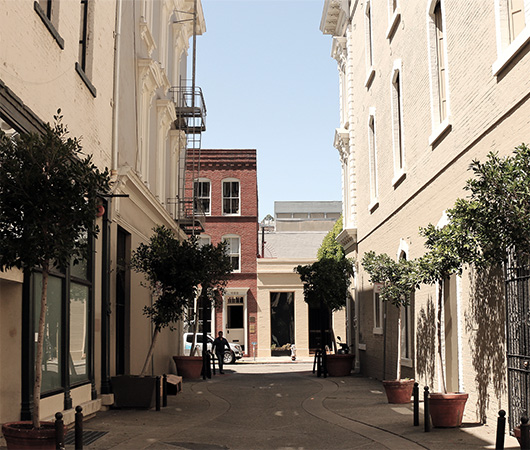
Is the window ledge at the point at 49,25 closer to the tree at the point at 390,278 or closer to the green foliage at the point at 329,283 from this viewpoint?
the tree at the point at 390,278

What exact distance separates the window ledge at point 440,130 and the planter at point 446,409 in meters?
5.15

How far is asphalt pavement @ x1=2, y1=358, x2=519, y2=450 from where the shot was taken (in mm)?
10516

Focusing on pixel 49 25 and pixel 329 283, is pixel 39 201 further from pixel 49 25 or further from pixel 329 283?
pixel 329 283

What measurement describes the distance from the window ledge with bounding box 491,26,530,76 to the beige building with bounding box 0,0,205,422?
6.78m

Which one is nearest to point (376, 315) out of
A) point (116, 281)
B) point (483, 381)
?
point (116, 281)

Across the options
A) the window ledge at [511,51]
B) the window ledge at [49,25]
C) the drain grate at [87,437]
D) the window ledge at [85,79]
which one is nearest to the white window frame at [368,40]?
the window ledge at [85,79]

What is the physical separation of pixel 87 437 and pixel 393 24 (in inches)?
514

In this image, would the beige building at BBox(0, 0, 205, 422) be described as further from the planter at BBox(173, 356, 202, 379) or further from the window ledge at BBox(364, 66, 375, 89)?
the window ledge at BBox(364, 66, 375, 89)

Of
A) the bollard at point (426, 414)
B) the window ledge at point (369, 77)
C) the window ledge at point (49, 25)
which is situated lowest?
the bollard at point (426, 414)

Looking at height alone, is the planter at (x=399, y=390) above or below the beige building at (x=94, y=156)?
below

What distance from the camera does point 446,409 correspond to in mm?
11359

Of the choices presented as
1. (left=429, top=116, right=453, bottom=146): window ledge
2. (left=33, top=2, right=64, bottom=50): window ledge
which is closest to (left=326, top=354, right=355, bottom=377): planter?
(left=429, top=116, right=453, bottom=146): window ledge

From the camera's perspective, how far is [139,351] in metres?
19.3

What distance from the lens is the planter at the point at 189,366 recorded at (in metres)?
25.0
